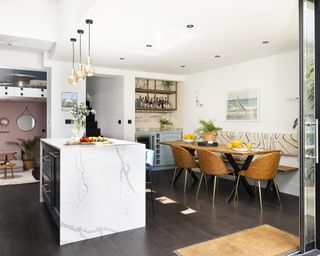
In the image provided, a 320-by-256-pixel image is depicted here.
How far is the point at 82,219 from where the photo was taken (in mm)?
2775

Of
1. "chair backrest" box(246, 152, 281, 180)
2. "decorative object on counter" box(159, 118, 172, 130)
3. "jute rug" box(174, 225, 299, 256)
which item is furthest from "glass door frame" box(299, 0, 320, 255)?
"decorative object on counter" box(159, 118, 172, 130)

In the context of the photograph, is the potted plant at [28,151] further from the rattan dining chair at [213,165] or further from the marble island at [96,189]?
the rattan dining chair at [213,165]

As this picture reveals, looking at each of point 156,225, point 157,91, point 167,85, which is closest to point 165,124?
point 157,91

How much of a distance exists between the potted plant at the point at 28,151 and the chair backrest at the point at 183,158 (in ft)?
15.0

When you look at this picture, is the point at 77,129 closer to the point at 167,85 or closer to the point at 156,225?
the point at 156,225

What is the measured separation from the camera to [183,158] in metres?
4.76

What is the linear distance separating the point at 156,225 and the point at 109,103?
4719mm

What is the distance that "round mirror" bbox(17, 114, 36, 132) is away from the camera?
861cm

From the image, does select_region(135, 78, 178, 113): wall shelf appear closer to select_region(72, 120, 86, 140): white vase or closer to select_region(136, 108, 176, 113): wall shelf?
select_region(136, 108, 176, 113): wall shelf

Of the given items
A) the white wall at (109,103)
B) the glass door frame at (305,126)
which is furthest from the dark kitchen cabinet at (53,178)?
the white wall at (109,103)

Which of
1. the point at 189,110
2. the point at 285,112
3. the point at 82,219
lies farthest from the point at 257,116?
the point at 82,219

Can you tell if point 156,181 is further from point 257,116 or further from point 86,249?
point 86,249

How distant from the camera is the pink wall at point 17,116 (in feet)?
27.6

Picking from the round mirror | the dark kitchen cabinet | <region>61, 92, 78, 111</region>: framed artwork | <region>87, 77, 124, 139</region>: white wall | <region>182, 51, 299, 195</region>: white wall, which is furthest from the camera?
the round mirror
